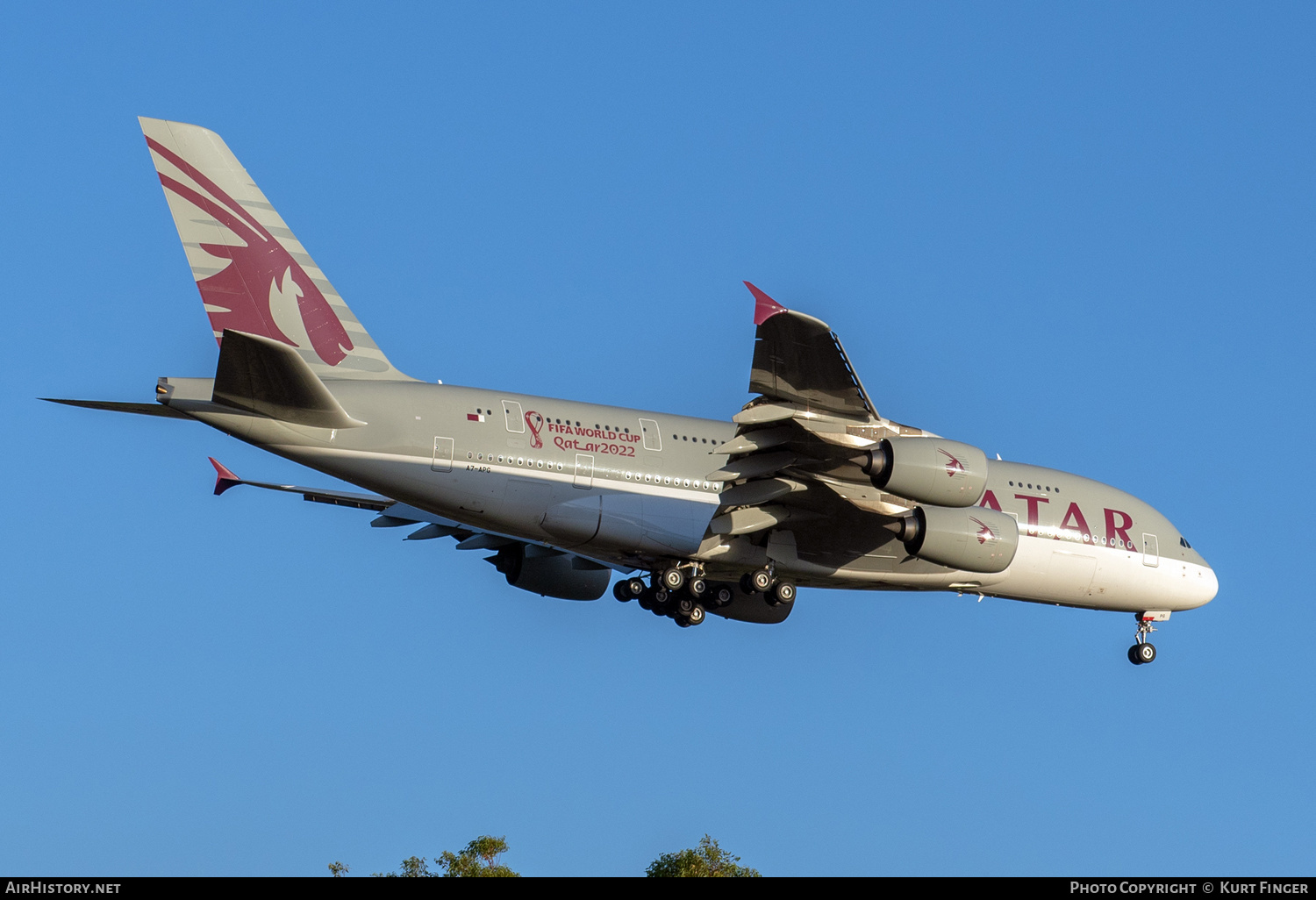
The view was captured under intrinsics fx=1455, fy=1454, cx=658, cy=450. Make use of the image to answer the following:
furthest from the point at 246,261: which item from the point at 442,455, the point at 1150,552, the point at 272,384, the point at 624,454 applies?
the point at 1150,552

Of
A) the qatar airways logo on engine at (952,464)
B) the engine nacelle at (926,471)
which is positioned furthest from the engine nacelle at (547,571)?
the qatar airways logo on engine at (952,464)

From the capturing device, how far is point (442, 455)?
73.4 feet

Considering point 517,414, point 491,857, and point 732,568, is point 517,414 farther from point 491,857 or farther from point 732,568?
point 491,857

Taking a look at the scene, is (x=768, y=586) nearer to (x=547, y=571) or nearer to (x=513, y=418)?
(x=513, y=418)

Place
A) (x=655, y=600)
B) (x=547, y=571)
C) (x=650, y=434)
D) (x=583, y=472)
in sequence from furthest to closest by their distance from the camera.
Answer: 1. (x=547, y=571)
2. (x=655, y=600)
3. (x=650, y=434)
4. (x=583, y=472)

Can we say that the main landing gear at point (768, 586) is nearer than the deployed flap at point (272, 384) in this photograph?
No

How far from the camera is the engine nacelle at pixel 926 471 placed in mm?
21312

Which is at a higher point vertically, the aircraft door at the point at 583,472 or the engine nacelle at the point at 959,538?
the aircraft door at the point at 583,472

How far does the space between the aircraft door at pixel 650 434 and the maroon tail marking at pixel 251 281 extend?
496cm

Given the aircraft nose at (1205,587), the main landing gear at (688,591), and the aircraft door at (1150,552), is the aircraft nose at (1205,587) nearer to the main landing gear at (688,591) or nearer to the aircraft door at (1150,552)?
the aircraft door at (1150,552)

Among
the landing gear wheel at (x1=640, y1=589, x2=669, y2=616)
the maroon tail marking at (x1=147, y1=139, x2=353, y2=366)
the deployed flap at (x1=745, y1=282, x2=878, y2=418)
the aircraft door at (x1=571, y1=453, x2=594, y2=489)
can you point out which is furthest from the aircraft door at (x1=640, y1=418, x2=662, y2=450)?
the maroon tail marking at (x1=147, y1=139, x2=353, y2=366)

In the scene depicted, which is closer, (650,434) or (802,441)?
(802,441)

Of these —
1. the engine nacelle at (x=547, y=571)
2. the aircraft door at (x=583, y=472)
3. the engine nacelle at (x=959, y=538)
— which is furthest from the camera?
the engine nacelle at (x=547, y=571)

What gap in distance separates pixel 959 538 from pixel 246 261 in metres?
12.3
